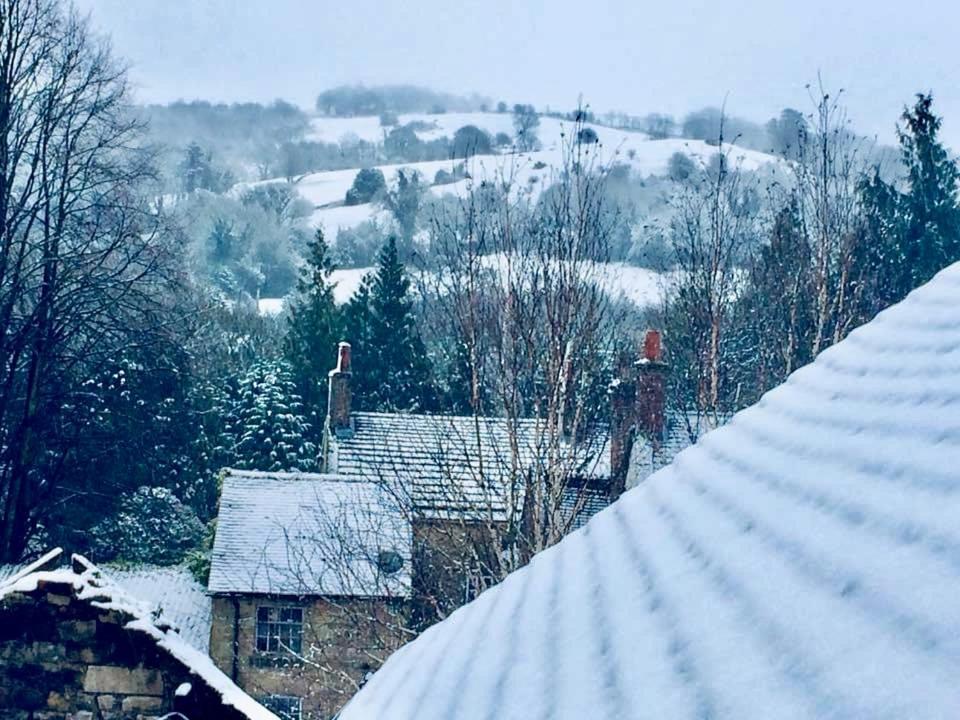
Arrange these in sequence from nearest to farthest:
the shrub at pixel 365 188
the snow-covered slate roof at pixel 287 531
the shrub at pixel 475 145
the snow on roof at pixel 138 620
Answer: the snow on roof at pixel 138 620 < the shrub at pixel 475 145 < the snow-covered slate roof at pixel 287 531 < the shrub at pixel 365 188

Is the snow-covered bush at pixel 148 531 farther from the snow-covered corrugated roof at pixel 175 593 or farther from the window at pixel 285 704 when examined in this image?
the window at pixel 285 704

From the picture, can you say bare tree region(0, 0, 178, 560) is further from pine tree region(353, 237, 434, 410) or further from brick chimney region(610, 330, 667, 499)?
pine tree region(353, 237, 434, 410)

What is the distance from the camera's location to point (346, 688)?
57.4 feet

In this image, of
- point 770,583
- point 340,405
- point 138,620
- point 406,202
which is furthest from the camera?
point 406,202

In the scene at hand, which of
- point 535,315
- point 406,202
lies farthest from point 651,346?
point 406,202

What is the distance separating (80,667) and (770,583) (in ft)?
18.5

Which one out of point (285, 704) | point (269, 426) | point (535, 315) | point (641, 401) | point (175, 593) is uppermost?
point (535, 315)

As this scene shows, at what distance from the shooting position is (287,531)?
19.5 m

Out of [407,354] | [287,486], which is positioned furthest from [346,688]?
[407,354]

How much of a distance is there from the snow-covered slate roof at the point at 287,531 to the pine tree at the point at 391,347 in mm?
10843

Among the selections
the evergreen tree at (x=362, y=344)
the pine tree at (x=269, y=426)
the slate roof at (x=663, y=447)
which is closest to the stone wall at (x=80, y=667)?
the slate roof at (x=663, y=447)

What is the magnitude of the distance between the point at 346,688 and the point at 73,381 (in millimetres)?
11980

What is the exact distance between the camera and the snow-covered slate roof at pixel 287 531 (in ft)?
58.9

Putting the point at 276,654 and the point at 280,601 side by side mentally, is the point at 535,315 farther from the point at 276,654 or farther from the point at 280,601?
the point at 276,654
